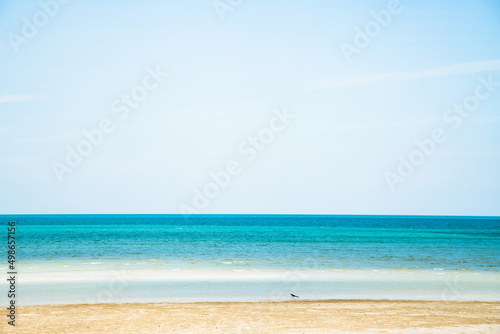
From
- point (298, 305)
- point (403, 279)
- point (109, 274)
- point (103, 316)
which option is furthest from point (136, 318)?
point (403, 279)

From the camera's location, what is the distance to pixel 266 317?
44.5ft

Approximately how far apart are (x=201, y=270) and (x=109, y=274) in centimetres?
495

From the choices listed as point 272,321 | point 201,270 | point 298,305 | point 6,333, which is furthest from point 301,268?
point 6,333

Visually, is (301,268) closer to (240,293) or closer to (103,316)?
(240,293)

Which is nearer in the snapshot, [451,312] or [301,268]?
[451,312]

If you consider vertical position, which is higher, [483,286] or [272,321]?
[483,286]

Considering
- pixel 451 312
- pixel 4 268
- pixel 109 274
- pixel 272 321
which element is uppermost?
pixel 451 312

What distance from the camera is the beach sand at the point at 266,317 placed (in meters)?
12.1

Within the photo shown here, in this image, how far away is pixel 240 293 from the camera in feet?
59.7

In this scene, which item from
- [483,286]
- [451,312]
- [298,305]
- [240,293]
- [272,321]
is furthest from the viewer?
[483,286]

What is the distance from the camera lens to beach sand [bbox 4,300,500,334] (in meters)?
12.1

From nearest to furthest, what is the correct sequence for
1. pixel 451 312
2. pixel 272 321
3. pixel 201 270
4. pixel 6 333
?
pixel 6 333, pixel 272 321, pixel 451 312, pixel 201 270

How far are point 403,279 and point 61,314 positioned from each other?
1566 cm

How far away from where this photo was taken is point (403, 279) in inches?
883
